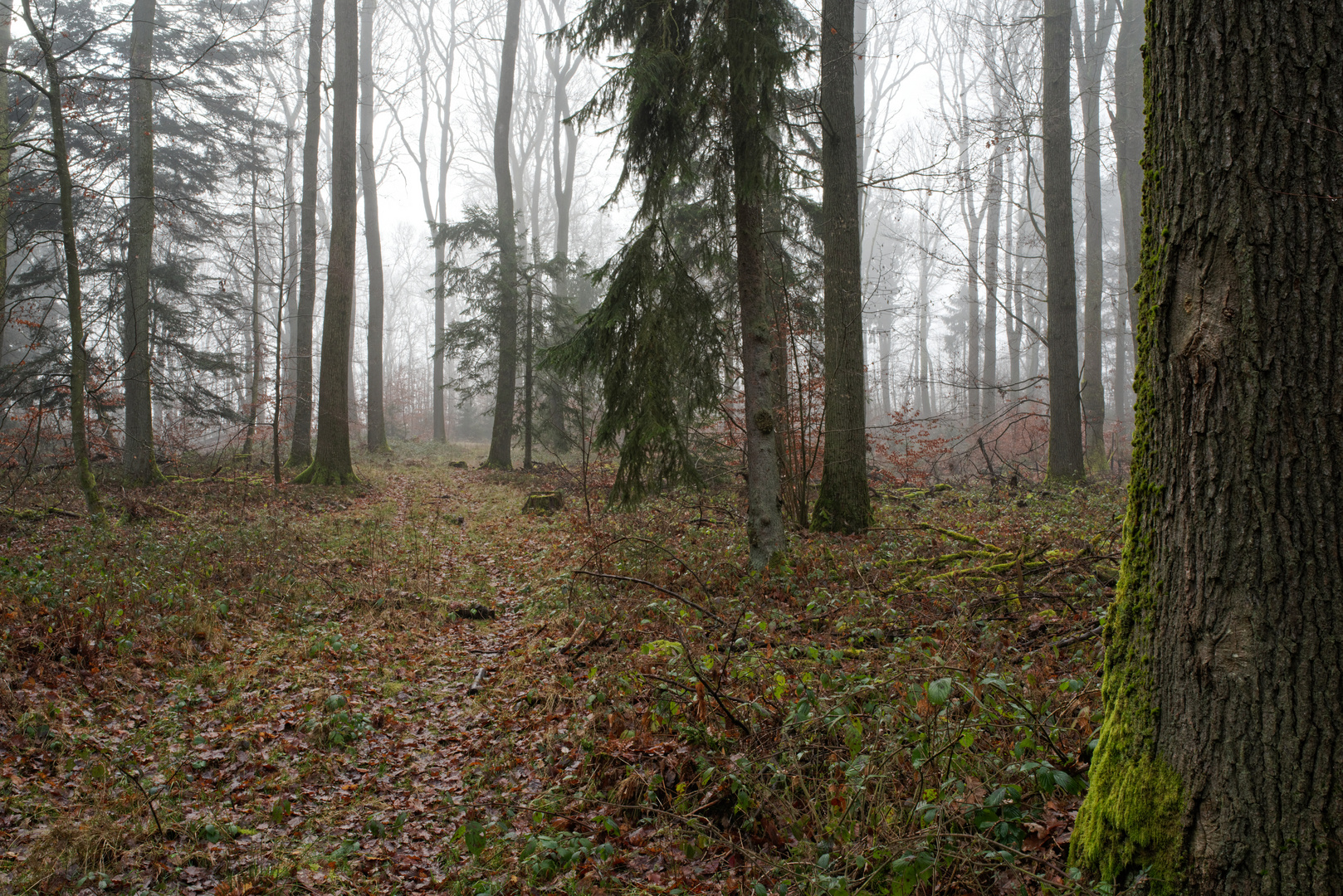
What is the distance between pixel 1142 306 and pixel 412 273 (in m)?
53.5

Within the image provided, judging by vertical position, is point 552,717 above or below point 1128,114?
below

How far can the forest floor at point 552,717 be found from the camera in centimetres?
286

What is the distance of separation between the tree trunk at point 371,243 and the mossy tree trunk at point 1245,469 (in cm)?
2149

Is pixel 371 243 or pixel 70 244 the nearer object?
pixel 70 244

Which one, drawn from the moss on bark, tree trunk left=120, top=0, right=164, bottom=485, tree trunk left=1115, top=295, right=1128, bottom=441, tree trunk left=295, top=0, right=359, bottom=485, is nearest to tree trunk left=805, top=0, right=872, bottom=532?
tree trunk left=295, top=0, right=359, bottom=485

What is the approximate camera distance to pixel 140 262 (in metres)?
12.1

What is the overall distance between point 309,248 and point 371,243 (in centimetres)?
626

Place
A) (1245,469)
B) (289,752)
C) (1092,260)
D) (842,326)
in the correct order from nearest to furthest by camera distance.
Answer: (1245,469) → (289,752) → (842,326) → (1092,260)

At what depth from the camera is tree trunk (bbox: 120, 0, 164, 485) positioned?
11680 millimetres

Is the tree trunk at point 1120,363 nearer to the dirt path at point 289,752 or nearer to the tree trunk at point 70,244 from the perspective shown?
the dirt path at point 289,752

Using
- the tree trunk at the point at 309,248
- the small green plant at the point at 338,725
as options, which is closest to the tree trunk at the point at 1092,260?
the small green plant at the point at 338,725

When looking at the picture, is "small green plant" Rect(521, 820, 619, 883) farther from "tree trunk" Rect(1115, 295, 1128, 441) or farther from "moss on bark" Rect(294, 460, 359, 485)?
"tree trunk" Rect(1115, 295, 1128, 441)

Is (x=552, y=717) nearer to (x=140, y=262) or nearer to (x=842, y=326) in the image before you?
(x=842, y=326)

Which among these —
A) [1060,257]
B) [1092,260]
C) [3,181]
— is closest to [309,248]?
[3,181]
